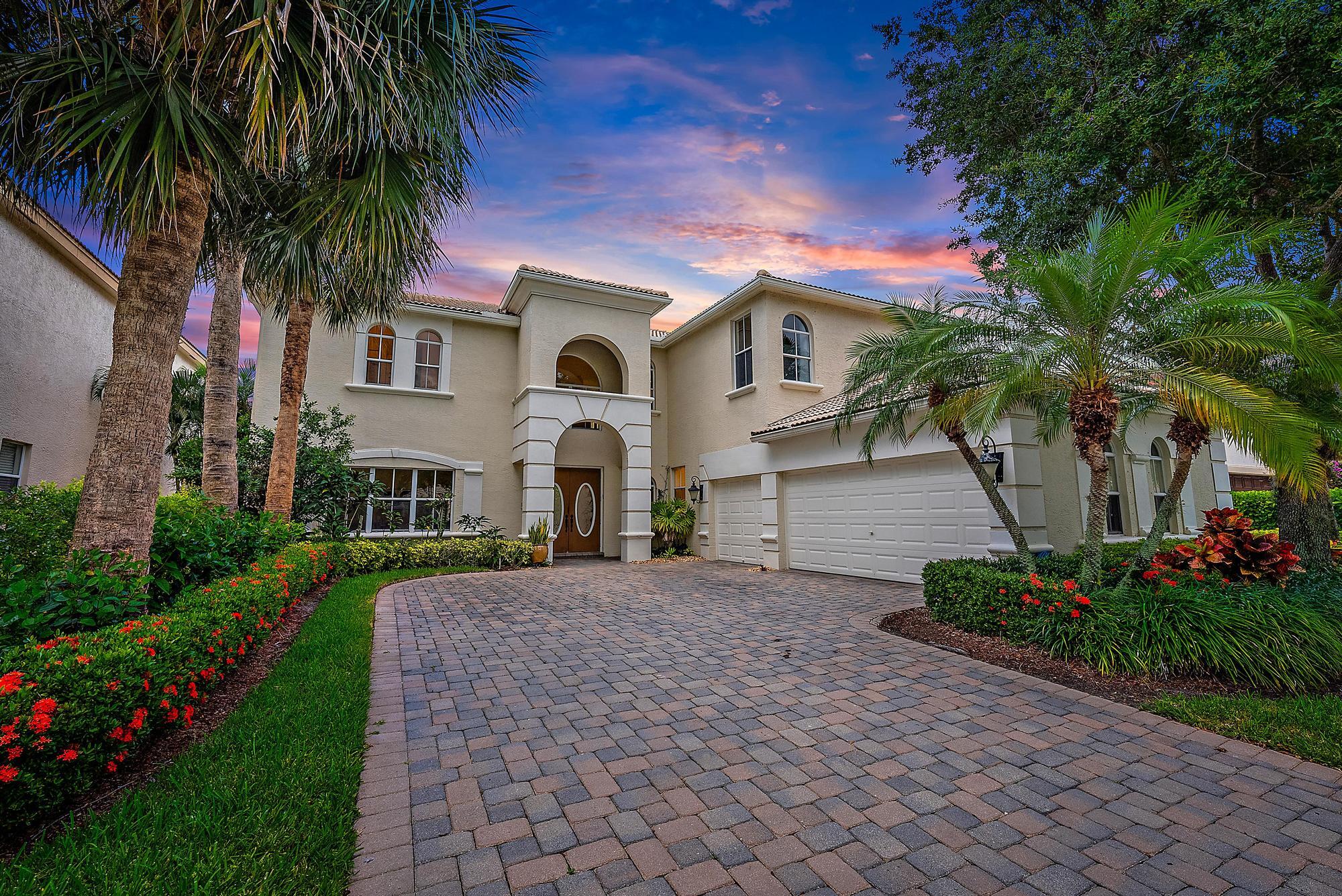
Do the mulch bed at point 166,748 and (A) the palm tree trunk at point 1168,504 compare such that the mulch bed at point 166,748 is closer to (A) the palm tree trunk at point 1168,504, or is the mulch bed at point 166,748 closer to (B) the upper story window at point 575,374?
(A) the palm tree trunk at point 1168,504

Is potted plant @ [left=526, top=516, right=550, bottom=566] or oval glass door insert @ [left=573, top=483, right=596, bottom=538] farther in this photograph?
oval glass door insert @ [left=573, top=483, right=596, bottom=538]

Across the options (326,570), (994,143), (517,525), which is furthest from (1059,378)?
(517,525)

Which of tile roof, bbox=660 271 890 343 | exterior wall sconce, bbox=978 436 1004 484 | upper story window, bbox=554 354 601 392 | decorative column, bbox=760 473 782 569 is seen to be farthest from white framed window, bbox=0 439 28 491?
exterior wall sconce, bbox=978 436 1004 484

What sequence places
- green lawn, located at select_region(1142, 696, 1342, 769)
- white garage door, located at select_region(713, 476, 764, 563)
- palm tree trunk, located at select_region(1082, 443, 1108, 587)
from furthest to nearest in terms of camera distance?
white garage door, located at select_region(713, 476, 764, 563) < palm tree trunk, located at select_region(1082, 443, 1108, 587) < green lawn, located at select_region(1142, 696, 1342, 769)

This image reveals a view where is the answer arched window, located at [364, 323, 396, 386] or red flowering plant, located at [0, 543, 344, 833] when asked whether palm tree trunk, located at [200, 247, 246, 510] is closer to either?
arched window, located at [364, 323, 396, 386]

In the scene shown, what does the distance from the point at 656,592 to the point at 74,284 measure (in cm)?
1171

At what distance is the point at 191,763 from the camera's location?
10.5ft

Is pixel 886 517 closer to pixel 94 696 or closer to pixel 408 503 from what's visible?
pixel 94 696

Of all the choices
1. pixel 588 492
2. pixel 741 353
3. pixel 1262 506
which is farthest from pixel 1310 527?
pixel 588 492

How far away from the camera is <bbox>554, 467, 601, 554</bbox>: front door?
1609 cm

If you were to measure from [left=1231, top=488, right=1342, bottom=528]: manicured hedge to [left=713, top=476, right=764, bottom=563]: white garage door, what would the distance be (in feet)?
43.1

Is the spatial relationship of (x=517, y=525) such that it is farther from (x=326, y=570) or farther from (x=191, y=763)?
(x=191, y=763)

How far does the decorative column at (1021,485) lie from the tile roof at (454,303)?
1203cm

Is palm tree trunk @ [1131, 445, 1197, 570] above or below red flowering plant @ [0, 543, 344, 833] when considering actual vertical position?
above
